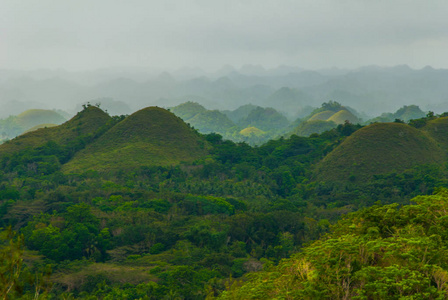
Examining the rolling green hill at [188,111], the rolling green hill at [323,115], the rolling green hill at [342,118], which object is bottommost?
the rolling green hill at [342,118]

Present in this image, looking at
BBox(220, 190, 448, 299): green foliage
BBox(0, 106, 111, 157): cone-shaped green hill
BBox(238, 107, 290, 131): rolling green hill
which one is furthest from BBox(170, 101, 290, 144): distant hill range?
BBox(220, 190, 448, 299): green foliage

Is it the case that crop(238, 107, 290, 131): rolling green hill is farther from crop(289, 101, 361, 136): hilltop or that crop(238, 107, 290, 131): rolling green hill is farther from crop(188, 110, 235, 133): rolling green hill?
crop(289, 101, 361, 136): hilltop

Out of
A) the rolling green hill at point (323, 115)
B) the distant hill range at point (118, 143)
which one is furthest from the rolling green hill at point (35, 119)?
the distant hill range at point (118, 143)

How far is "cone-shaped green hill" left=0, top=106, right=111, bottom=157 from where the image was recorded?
69.2 m

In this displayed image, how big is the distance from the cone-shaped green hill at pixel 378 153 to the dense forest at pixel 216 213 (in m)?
0.21

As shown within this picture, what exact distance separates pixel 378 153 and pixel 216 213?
2865 centimetres

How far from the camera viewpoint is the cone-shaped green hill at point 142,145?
6119 centimetres

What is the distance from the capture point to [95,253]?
3069cm

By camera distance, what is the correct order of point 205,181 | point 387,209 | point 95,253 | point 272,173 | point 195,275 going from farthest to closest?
point 272,173 → point 205,181 → point 95,253 → point 195,275 → point 387,209

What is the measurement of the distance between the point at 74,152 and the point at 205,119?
107654 millimetres

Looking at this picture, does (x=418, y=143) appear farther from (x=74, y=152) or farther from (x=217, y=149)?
(x=74, y=152)

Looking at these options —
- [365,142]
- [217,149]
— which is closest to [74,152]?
[217,149]

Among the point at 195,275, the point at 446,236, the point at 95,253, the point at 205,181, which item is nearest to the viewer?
the point at 446,236

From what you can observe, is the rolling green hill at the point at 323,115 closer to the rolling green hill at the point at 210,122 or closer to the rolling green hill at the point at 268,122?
the rolling green hill at the point at 268,122
